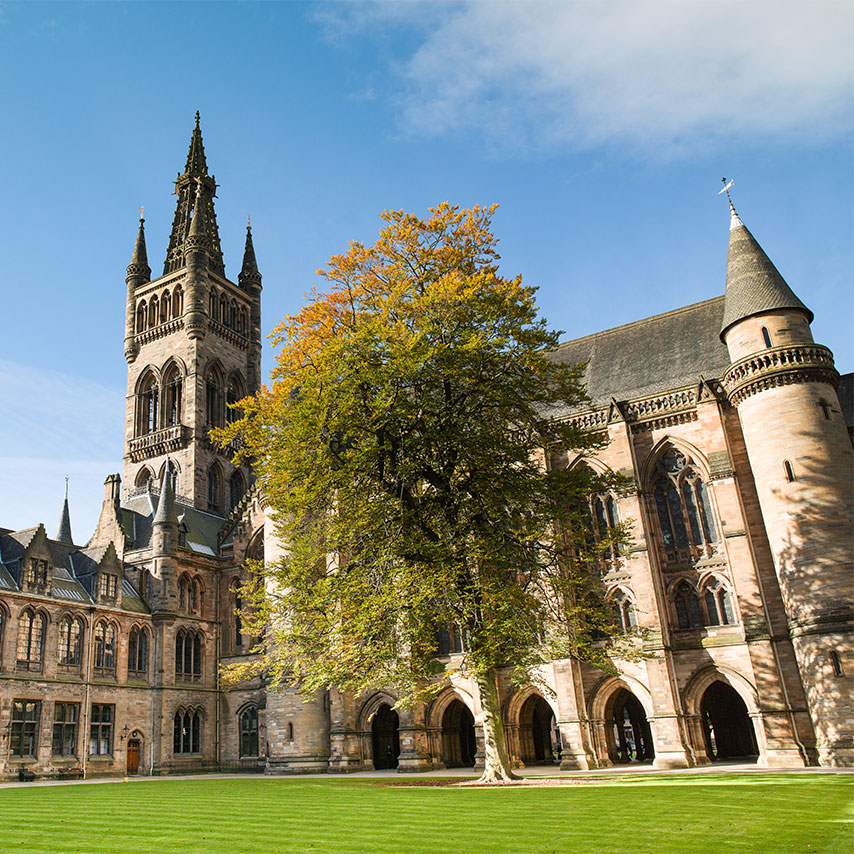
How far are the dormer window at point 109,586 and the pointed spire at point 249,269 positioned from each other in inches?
1434

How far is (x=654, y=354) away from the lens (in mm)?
33500

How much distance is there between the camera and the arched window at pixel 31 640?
3294cm

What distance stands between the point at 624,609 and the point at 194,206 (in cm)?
5425

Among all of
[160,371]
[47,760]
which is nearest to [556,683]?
[47,760]

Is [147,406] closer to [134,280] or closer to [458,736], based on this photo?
[134,280]

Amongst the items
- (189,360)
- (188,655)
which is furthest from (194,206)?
(188,655)

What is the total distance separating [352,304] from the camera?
22406 mm

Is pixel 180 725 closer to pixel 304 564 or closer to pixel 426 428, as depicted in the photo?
pixel 304 564

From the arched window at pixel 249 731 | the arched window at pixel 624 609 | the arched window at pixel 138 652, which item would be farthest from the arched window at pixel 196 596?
the arched window at pixel 624 609

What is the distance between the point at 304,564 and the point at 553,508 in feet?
22.9

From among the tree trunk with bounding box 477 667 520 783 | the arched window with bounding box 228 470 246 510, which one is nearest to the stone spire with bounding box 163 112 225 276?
the arched window with bounding box 228 470 246 510

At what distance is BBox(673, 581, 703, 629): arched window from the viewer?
27734 millimetres

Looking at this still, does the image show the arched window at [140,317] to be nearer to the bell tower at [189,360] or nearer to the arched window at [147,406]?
the bell tower at [189,360]

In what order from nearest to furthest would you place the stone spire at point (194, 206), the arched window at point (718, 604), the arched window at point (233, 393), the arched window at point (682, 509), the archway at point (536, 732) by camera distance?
the arched window at point (718, 604) → the arched window at point (682, 509) → the archway at point (536, 732) → the arched window at point (233, 393) → the stone spire at point (194, 206)
